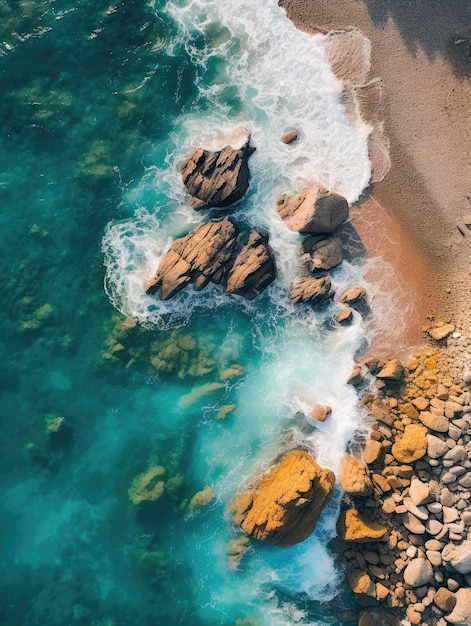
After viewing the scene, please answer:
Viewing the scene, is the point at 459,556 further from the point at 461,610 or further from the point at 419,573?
the point at 461,610

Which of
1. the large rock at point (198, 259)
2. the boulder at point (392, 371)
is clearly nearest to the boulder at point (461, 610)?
the boulder at point (392, 371)

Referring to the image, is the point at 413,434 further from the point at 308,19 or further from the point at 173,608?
the point at 308,19

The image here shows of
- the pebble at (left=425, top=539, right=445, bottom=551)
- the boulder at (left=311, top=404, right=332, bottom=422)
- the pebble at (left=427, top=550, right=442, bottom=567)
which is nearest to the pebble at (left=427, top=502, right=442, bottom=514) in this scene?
the pebble at (left=425, top=539, right=445, bottom=551)

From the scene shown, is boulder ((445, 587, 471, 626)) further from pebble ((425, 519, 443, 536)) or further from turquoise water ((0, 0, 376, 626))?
turquoise water ((0, 0, 376, 626))

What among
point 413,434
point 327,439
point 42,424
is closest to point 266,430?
point 327,439

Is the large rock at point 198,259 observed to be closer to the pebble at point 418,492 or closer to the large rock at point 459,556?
the pebble at point 418,492

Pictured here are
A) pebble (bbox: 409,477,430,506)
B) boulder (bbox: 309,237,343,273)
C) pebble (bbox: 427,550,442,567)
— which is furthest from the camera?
boulder (bbox: 309,237,343,273)

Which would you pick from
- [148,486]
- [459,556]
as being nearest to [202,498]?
[148,486]
